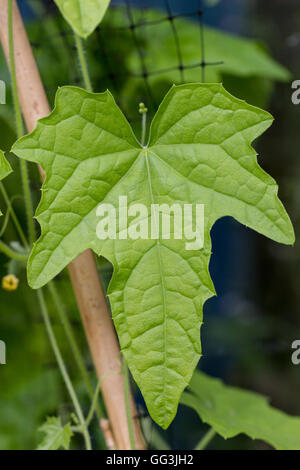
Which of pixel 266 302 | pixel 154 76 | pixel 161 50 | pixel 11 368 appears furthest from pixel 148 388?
pixel 266 302

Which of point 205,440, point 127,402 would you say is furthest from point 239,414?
point 127,402

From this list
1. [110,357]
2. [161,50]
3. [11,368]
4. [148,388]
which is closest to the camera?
[148,388]

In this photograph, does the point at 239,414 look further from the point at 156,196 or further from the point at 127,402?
the point at 156,196

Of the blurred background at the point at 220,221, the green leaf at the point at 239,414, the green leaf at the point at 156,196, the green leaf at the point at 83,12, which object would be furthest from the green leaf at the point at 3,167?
the green leaf at the point at 239,414

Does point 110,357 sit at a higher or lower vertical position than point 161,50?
lower

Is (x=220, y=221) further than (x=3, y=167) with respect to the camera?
Yes

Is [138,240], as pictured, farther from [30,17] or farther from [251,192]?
[30,17]
